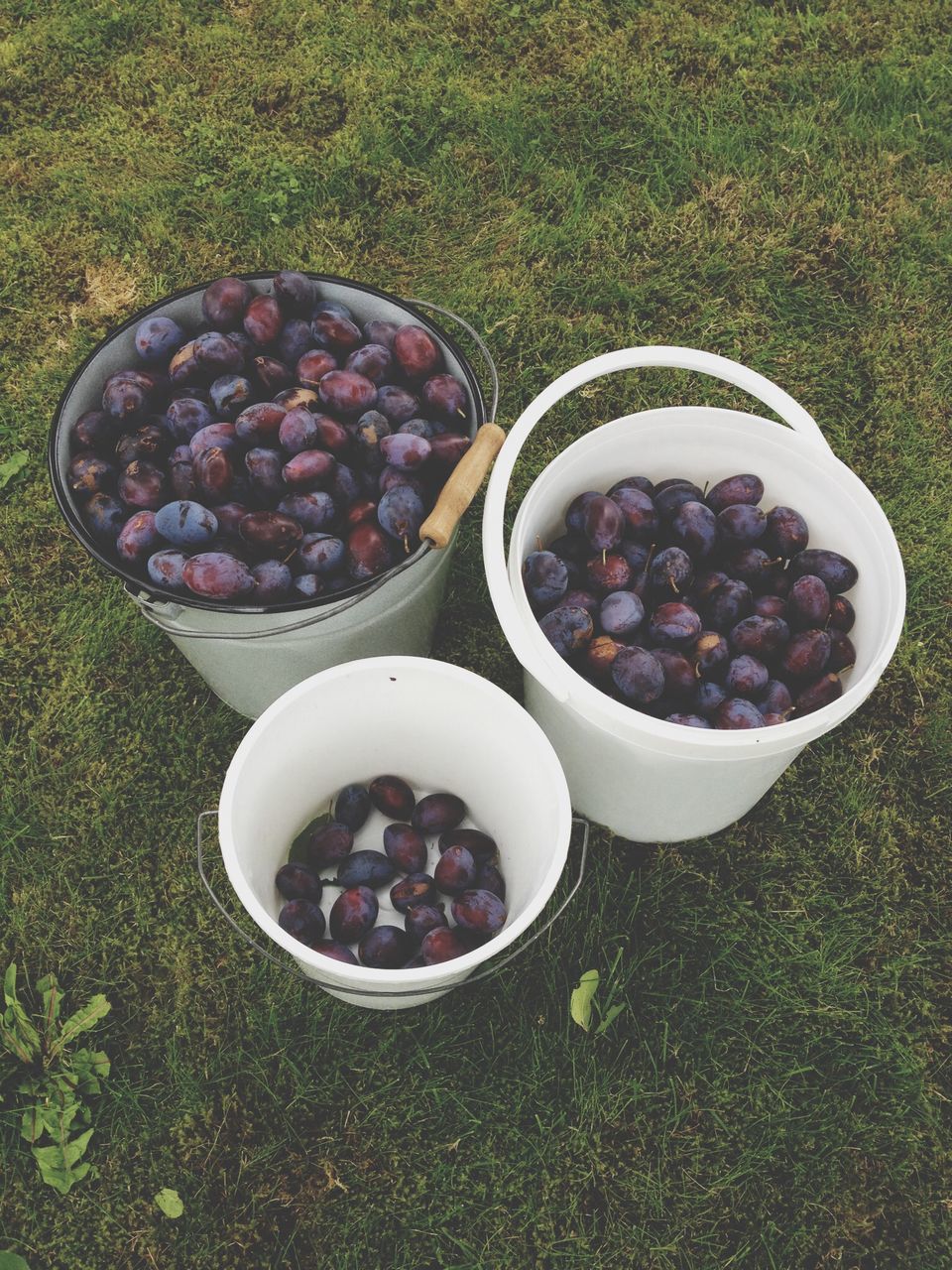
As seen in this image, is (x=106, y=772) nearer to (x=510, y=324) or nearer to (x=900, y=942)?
(x=510, y=324)

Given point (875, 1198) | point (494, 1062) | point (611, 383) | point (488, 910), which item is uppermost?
point (611, 383)

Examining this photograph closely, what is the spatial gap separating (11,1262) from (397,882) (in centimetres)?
98

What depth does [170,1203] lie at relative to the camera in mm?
1793

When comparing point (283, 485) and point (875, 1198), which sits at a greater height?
point (283, 485)

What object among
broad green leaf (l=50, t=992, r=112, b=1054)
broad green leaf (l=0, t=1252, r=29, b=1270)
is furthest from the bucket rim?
broad green leaf (l=0, t=1252, r=29, b=1270)

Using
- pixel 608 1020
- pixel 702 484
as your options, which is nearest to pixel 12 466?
pixel 702 484

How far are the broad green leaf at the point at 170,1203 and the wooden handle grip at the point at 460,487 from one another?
1.36m

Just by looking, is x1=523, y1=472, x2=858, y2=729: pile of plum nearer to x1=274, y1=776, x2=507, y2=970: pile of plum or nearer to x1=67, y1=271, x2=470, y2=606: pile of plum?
x1=67, y1=271, x2=470, y2=606: pile of plum

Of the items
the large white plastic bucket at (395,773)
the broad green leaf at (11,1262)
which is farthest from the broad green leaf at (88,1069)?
the large white plastic bucket at (395,773)

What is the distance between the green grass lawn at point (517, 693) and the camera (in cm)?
183

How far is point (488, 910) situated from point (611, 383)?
5.08ft

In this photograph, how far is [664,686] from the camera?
5.47 ft

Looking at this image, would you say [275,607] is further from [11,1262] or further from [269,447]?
[11,1262]

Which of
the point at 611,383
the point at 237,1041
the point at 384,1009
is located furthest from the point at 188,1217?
the point at 611,383
